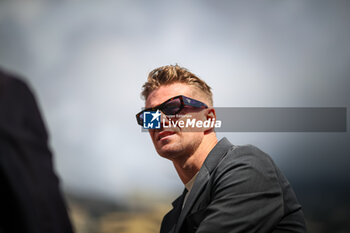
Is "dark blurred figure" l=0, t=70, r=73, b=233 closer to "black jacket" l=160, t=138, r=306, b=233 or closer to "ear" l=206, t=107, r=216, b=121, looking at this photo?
"black jacket" l=160, t=138, r=306, b=233

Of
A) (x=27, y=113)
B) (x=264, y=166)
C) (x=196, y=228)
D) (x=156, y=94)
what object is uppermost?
(x=156, y=94)

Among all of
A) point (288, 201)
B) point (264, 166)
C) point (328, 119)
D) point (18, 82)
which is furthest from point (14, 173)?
point (328, 119)

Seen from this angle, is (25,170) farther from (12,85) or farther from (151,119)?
(151,119)

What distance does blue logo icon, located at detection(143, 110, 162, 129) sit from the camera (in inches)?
99.7

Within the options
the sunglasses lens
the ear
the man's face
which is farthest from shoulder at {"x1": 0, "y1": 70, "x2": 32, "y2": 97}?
the ear

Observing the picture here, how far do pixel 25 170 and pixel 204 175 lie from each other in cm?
135

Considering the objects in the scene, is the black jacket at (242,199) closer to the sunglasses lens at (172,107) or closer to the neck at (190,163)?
the neck at (190,163)

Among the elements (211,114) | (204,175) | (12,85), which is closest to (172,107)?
(211,114)

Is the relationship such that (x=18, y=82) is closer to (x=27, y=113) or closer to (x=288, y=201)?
(x=27, y=113)

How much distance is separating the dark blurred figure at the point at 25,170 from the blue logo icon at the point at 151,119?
69.0 inches

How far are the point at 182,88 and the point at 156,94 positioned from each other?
0.74 ft

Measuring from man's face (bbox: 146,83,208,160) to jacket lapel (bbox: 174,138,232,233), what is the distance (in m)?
0.34

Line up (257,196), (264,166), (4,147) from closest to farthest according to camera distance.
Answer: (4,147) < (257,196) < (264,166)

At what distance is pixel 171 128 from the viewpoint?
8.15ft
